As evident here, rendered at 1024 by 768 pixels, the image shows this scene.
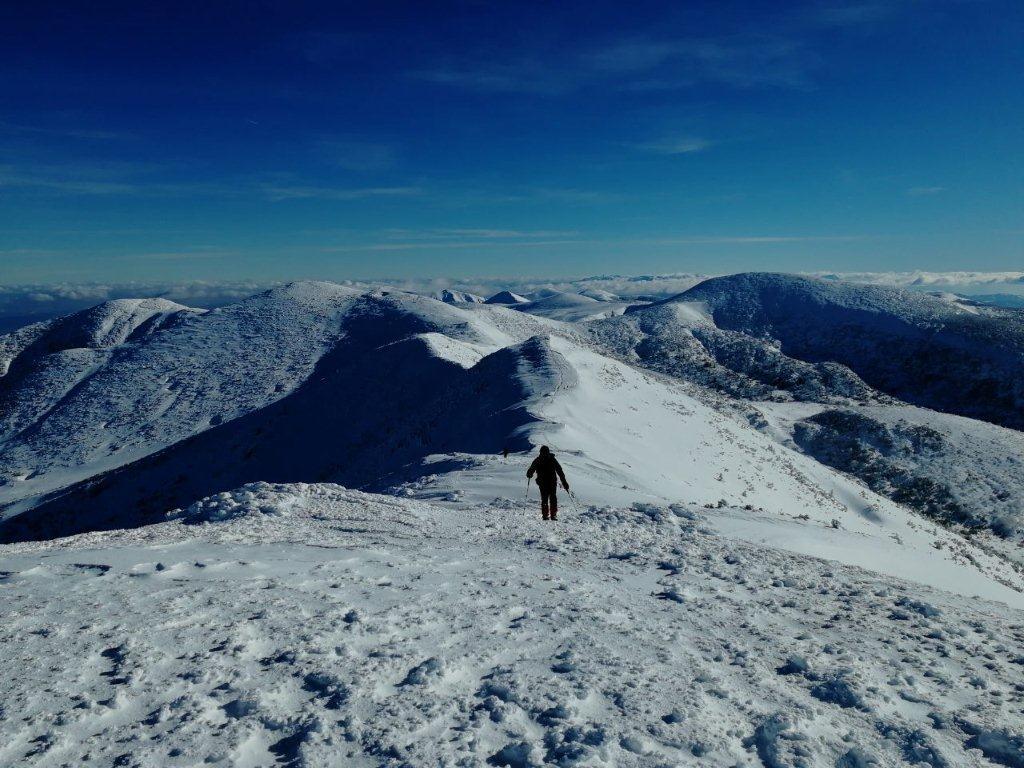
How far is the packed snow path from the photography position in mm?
5098

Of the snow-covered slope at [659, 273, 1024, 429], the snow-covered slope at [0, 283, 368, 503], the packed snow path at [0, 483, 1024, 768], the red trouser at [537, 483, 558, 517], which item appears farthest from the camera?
the snow-covered slope at [659, 273, 1024, 429]

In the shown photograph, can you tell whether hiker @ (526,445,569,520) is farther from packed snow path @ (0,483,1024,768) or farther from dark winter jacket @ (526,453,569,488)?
packed snow path @ (0,483,1024,768)

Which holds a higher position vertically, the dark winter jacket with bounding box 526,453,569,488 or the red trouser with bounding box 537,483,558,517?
the dark winter jacket with bounding box 526,453,569,488

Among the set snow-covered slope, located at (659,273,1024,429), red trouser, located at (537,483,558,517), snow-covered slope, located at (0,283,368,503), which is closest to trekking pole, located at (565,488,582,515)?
Answer: red trouser, located at (537,483,558,517)

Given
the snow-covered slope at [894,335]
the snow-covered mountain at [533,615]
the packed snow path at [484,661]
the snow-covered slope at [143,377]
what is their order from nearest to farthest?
the packed snow path at [484,661] < the snow-covered mountain at [533,615] < the snow-covered slope at [143,377] < the snow-covered slope at [894,335]

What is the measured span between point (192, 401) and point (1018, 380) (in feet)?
399

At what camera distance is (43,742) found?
490cm

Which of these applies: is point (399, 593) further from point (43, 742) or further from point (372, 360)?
point (372, 360)

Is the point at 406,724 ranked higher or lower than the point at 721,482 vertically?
higher

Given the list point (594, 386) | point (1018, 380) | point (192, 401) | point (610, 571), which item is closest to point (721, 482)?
point (594, 386)

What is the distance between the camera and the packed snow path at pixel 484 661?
16.7ft

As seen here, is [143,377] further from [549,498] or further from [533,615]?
[533,615]

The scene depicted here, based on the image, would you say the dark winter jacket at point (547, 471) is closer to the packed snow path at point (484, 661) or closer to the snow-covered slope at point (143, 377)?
the packed snow path at point (484, 661)

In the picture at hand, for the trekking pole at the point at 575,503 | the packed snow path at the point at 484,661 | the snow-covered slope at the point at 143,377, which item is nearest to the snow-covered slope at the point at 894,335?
the trekking pole at the point at 575,503
